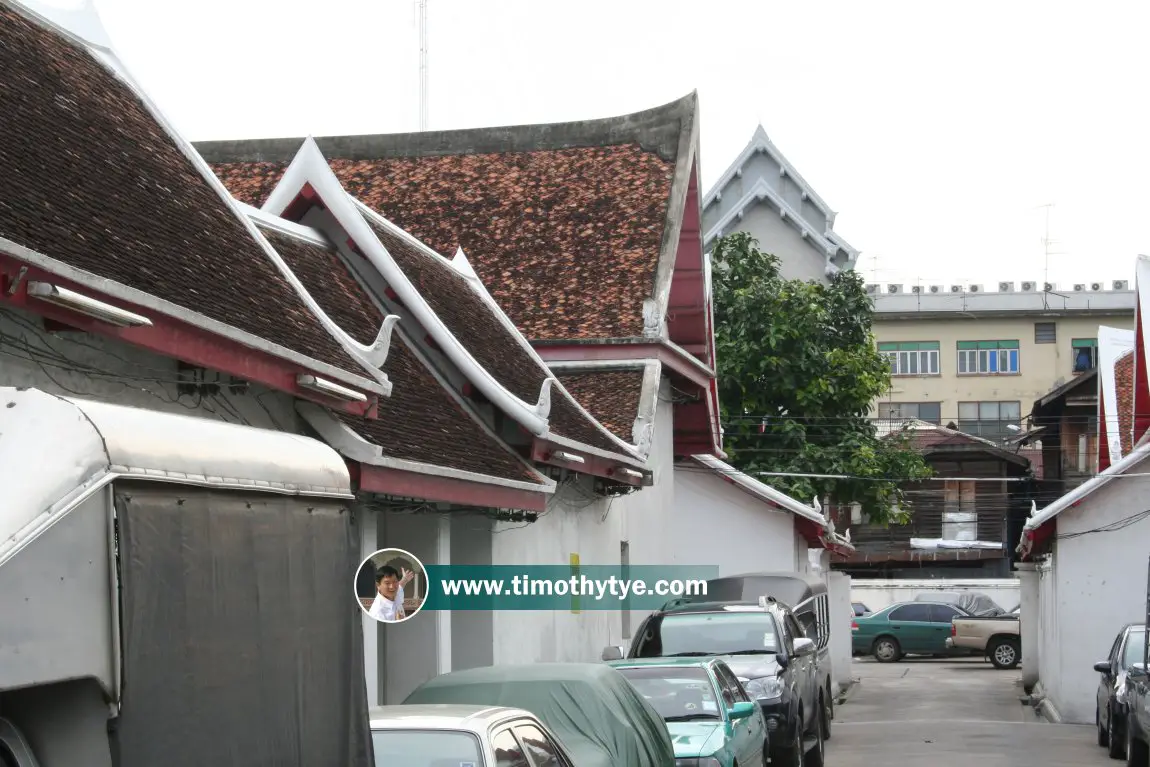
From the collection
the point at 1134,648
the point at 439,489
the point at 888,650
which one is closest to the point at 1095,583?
the point at 1134,648

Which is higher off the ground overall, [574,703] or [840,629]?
[574,703]

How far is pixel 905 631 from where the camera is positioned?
45.1 metres

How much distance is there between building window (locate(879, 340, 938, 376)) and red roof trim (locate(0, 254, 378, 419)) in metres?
58.8

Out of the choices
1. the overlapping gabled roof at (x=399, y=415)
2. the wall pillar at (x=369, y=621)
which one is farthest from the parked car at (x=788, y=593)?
the wall pillar at (x=369, y=621)

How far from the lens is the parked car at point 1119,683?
61.8 feet

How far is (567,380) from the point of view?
2192 centimetres

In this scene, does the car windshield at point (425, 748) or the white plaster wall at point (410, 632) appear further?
the white plaster wall at point (410, 632)

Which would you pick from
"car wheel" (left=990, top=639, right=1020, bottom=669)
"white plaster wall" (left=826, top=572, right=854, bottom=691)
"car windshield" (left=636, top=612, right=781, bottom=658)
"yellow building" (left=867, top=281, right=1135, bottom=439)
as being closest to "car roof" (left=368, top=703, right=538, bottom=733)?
"car windshield" (left=636, top=612, right=781, bottom=658)

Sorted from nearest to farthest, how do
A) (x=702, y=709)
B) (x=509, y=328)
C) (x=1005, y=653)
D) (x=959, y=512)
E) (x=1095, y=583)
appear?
(x=702, y=709) → (x=509, y=328) → (x=1095, y=583) → (x=1005, y=653) → (x=959, y=512)

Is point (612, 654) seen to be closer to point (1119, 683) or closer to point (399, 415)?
point (399, 415)

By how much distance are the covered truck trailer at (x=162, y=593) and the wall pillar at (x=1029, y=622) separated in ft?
94.6

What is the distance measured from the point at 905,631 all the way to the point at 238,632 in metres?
41.6

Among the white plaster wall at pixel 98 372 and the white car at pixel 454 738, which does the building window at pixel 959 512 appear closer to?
the white plaster wall at pixel 98 372

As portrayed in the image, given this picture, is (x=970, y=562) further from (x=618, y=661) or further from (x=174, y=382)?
(x=174, y=382)
